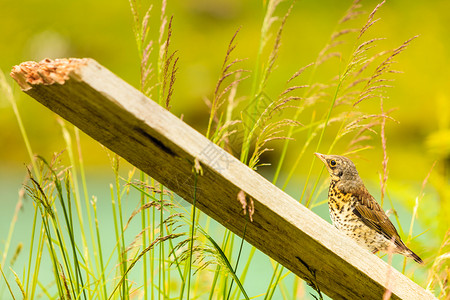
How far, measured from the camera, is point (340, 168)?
1.26 m

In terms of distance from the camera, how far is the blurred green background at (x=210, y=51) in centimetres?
488

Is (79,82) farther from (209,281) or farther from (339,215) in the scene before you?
(209,281)

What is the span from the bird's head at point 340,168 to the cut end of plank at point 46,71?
1.94 ft

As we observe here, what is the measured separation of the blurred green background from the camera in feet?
16.0

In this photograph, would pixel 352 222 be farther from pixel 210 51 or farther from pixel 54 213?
pixel 210 51

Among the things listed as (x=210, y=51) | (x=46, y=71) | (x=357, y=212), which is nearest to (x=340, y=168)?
(x=357, y=212)

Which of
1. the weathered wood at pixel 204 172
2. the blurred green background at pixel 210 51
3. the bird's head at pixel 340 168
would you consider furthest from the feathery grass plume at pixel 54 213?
the blurred green background at pixel 210 51

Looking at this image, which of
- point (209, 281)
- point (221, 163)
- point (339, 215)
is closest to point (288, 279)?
point (209, 281)

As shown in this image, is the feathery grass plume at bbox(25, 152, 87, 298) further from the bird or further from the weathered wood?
the bird

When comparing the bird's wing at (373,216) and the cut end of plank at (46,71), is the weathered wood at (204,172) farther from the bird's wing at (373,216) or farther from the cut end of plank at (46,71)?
the bird's wing at (373,216)

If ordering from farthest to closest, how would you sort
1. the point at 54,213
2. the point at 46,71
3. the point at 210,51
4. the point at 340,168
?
the point at 210,51
the point at 340,168
the point at 54,213
the point at 46,71

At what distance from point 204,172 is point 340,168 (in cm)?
50

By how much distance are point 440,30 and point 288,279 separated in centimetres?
335

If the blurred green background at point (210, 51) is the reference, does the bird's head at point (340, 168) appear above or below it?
below
